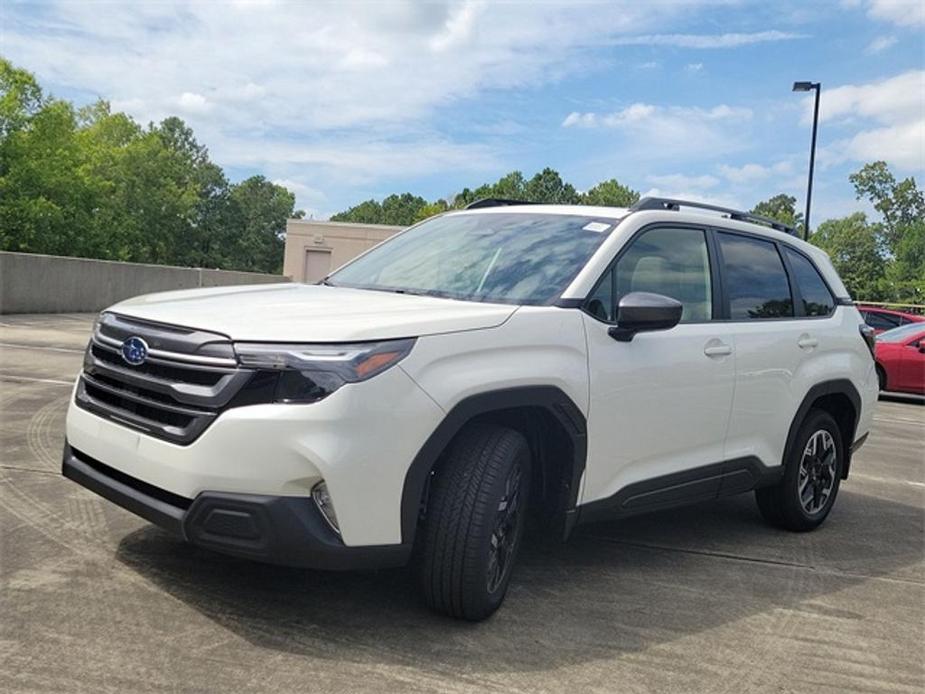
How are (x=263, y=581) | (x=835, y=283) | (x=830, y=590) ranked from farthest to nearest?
1. (x=835, y=283)
2. (x=830, y=590)
3. (x=263, y=581)

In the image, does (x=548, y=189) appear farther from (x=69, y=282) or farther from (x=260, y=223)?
(x=69, y=282)

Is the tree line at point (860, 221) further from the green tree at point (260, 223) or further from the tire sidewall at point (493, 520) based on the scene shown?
the tire sidewall at point (493, 520)

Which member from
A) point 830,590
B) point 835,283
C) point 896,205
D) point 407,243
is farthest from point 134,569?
point 896,205

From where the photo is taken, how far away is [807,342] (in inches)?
204

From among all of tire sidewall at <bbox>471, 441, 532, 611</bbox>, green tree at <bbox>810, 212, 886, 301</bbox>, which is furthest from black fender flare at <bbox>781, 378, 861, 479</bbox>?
green tree at <bbox>810, 212, 886, 301</bbox>

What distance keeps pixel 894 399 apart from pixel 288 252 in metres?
43.7

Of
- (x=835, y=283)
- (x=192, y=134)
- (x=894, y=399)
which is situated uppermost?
(x=192, y=134)

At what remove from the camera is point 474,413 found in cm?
322

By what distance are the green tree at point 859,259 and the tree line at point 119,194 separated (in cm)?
5865

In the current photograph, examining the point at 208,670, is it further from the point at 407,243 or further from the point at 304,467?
the point at 407,243

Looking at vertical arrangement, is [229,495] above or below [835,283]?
below

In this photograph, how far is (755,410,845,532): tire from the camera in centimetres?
520

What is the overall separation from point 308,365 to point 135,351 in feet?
2.58

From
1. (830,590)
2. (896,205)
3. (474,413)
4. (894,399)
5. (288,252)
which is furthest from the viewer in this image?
(896,205)
